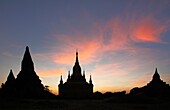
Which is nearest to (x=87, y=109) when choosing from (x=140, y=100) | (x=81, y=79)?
(x=140, y=100)

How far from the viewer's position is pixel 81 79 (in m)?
98.6

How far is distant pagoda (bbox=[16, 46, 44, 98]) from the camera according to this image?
6812 cm

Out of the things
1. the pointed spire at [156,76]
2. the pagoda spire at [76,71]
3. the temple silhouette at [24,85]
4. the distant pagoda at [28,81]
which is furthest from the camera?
the pagoda spire at [76,71]

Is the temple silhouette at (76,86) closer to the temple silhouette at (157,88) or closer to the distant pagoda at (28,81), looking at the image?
the temple silhouette at (157,88)

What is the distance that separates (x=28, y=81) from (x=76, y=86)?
27.0 meters

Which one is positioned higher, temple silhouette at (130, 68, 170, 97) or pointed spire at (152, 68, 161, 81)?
pointed spire at (152, 68, 161, 81)

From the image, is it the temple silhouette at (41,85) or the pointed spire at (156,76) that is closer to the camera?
the temple silhouette at (41,85)

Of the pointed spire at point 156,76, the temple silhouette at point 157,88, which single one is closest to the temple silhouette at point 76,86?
the temple silhouette at point 157,88

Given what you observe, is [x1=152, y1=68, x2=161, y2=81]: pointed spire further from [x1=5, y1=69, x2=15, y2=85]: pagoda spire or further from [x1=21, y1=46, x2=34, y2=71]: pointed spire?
[x1=5, y1=69, x2=15, y2=85]: pagoda spire

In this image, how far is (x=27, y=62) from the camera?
249ft

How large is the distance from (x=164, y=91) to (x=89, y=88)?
86.8 ft

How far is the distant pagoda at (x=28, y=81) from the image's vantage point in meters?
68.1

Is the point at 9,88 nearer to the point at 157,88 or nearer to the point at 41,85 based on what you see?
the point at 41,85

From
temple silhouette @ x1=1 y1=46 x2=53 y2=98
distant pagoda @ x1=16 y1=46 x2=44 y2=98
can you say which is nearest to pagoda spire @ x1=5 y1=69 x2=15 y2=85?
temple silhouette @ x1=1 y1=46 x2=53 y2=98
